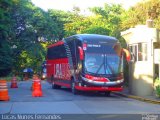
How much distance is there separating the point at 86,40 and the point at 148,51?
3.74 meters

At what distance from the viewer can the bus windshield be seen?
25.2 metres

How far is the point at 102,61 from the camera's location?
25.4m

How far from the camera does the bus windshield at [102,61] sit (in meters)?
25.2

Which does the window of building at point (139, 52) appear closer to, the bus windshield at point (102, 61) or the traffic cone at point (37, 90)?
the bus windshield at point (102, 61)

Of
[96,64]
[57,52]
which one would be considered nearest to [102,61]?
[96,64]

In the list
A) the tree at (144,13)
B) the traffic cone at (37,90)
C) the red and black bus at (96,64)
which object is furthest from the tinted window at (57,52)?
the tree at (144,13)

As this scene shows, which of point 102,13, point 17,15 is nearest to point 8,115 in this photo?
point 17,15

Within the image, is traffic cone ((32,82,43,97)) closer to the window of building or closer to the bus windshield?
the bus windshield

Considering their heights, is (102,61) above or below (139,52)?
below

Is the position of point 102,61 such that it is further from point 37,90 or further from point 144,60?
point 37,90

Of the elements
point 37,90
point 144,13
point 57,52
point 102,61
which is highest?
point 144,13

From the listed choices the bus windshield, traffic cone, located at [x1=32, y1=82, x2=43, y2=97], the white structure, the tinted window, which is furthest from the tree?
traffic cone, located at [x1=32, y1=82, x2=43, y2=97]

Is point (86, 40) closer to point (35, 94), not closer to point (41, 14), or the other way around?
point (35, 94)

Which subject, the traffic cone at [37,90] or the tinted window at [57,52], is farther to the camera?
the tinted window at [57,52]
